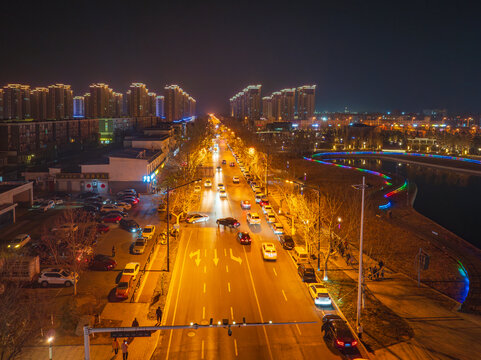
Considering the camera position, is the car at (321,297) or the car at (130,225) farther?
the car at (130,225)

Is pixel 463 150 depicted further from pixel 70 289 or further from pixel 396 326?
pixel 70 289

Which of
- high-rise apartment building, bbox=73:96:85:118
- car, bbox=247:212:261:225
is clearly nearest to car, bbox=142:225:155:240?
car, bbox=247:212:261:225

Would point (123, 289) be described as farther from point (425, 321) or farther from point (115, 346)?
point (425, 321)

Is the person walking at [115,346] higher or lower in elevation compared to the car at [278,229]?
lower

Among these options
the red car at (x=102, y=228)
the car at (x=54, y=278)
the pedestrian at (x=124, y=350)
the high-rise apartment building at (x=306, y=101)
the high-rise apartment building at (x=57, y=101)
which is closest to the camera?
the pedestrian at (x=124, y=350)

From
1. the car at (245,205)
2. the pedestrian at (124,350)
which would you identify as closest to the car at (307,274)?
the pedestrian at (124,350)

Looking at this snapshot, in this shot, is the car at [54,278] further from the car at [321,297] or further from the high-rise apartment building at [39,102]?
the high-rise apartment building at [39,102]

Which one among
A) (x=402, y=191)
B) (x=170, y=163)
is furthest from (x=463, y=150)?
(x=170, y=163)

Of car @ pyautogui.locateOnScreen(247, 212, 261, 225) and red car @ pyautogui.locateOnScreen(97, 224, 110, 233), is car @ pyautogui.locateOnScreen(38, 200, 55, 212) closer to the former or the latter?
red car @ pyautogui.locateOnScreen(97, 224, 110, 233)
